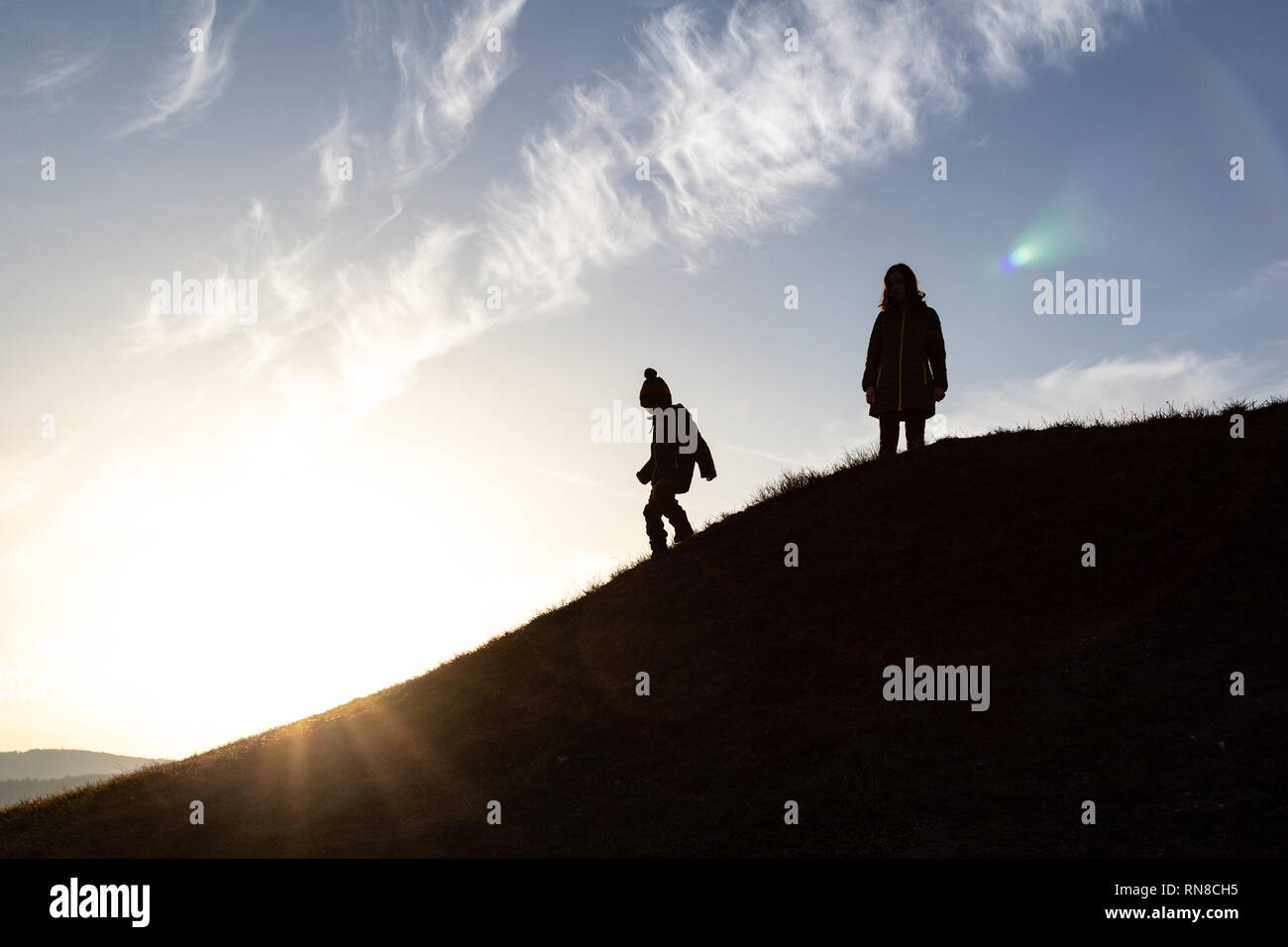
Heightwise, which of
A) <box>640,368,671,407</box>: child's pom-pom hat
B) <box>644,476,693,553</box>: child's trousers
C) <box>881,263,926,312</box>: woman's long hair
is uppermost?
<box>881,263,926,312</box>: woman's long hair

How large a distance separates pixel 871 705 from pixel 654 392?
785 centimetres

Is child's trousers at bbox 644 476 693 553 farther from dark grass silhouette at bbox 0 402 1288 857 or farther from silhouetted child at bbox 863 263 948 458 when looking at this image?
silhouetted child at bbox 863 263 948 458

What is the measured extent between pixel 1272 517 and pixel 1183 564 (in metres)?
1.80

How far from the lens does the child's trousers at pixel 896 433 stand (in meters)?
16.5

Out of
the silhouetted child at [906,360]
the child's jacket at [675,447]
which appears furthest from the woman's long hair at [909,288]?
the child's jacket at [675,447]

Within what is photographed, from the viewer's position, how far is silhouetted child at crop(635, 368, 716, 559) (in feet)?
55.2

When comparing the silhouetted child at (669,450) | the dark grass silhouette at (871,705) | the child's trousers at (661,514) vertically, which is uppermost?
the silhouetted child at (669,450)

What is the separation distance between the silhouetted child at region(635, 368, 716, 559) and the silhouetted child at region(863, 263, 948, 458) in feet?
10.5
